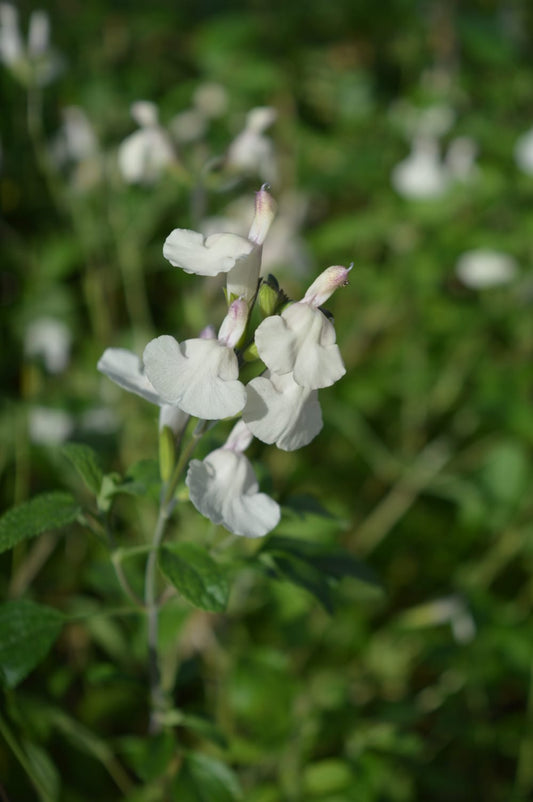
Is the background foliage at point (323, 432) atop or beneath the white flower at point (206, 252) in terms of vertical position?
beneath

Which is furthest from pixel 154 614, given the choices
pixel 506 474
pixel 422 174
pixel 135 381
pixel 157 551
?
pixel 422 174

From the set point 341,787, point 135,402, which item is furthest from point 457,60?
point 341,787

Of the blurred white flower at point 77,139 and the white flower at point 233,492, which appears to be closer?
the white flower at point 233,492

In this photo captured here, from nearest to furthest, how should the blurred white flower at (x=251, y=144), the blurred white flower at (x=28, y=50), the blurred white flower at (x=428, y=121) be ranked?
1. the blurred white flower at (x=251, y=144)
2. the blurred white flower at (x=28, y=50)
3. the blurred white flower at (x=428, y=121)

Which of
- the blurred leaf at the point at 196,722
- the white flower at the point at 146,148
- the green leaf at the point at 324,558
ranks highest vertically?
the white flower at the point at 146,148

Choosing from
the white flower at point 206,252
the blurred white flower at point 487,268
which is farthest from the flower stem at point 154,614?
Result: the blurred white flower at point 487,268

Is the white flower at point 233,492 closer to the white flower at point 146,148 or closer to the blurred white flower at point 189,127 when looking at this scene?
the white flower at point 146,148

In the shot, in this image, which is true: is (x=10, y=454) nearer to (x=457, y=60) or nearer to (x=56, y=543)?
(x=56, y=543)

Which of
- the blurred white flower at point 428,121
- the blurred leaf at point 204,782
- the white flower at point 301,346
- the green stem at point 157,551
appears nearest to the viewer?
the white flower at point 301,346
